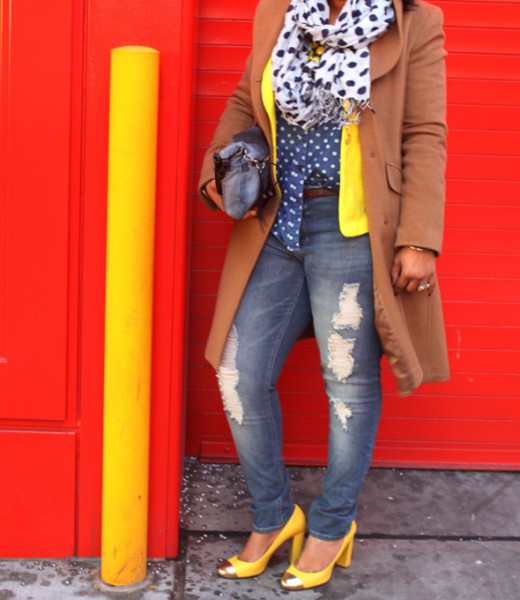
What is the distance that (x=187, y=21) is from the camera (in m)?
2.86

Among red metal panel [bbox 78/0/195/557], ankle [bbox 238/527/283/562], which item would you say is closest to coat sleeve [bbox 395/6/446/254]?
red metal panel [bbox 78/0/195/557]

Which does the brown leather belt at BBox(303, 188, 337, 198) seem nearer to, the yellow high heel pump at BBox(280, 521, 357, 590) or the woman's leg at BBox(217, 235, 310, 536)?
the woman's leg at BBox(217, 235, 310, 536)

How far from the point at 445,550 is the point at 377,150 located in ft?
4.65

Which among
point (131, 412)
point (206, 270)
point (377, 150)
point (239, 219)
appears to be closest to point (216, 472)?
point (206, 270)

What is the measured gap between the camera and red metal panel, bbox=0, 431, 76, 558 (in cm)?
307

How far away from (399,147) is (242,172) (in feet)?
1.52

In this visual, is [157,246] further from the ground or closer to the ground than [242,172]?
closer to the ground

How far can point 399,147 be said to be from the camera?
2.85 meters

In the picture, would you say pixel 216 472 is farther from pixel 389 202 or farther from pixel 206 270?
pixel 389 202

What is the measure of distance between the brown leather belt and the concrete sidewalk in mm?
1202

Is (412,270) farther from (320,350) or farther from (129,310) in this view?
(129,310)

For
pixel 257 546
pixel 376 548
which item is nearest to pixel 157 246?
pixel 257 546

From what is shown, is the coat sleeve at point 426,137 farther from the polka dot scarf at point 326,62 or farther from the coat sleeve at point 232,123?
the coat sleeve at point 232,123

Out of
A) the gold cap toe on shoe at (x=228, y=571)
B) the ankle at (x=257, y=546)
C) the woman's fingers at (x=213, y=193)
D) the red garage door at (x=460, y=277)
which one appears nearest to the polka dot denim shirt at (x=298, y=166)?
the woman's fingers at (x=213, y=193)
